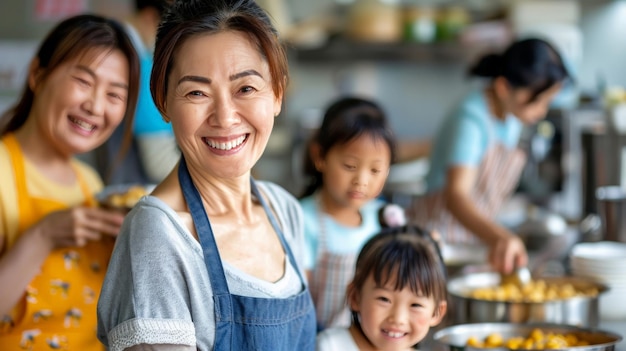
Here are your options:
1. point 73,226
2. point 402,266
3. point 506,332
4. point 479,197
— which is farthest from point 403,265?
point 479,197

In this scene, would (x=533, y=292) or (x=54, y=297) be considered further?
(x=533, y=292)

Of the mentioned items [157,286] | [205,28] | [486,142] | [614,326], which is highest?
[205,28]

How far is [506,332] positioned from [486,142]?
1.17 m

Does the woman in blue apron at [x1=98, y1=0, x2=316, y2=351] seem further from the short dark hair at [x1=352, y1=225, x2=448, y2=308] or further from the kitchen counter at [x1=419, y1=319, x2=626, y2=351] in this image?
the kitchen counter at [x1=419, y1=319, x2=626, y2=351]

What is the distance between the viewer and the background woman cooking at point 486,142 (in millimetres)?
2846

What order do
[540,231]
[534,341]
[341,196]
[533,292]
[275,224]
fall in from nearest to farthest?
1. [275,224]
2. [534,341]
3. [341,196]
4. [533,292]
5. [540,231]

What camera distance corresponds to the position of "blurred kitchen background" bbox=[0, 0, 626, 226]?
5738 mm

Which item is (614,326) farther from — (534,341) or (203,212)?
(203,212)

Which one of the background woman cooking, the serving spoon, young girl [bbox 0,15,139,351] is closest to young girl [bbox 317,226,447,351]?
young girl [bbox 0,15,139,351]

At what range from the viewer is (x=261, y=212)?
5.04 ft

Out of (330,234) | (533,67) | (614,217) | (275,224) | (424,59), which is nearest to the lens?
(275,224)

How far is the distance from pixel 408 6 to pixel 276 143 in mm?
1547

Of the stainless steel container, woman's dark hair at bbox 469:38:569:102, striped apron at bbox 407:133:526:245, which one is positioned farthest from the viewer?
striped apron at bbox 407:133:526:245

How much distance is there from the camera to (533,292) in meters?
2.25
